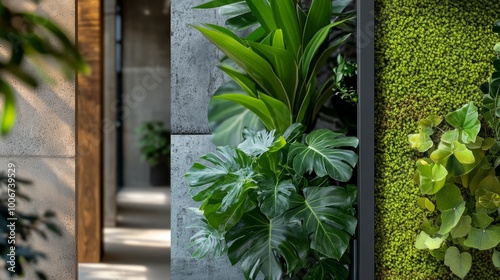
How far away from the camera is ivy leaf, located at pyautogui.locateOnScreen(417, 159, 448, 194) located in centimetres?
239

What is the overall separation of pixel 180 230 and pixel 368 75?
124cm

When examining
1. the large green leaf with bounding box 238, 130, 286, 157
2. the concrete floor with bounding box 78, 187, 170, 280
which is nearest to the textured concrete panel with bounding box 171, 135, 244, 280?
the large green leaf with bounding box 238, 130, 286, 157

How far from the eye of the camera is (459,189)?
2.47 meters

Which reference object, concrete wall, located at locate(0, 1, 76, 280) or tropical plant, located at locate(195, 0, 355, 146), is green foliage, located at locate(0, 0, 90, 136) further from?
concrete wall, located at locate(0, 1, 76, 280)

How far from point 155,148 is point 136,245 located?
5.52m

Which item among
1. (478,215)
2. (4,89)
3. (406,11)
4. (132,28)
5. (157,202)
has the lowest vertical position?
(157,202)

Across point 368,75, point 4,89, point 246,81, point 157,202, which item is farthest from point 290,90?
point 157,202

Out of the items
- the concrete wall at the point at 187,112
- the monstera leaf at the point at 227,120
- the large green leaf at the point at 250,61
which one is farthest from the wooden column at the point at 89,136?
the large green leaf at the point at 250,61

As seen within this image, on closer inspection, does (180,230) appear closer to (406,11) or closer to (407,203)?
(407,203)

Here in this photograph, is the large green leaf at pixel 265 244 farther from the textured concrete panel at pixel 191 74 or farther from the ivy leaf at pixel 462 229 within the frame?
the textured concrete panel at pixel 191 74

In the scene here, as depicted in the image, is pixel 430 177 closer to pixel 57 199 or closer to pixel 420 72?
pixel 420 72

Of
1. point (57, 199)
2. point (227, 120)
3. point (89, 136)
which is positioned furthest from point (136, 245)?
point (227, 120)

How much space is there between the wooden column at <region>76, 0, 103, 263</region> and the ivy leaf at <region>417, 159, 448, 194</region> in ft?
11.1

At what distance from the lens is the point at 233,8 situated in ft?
9.94
